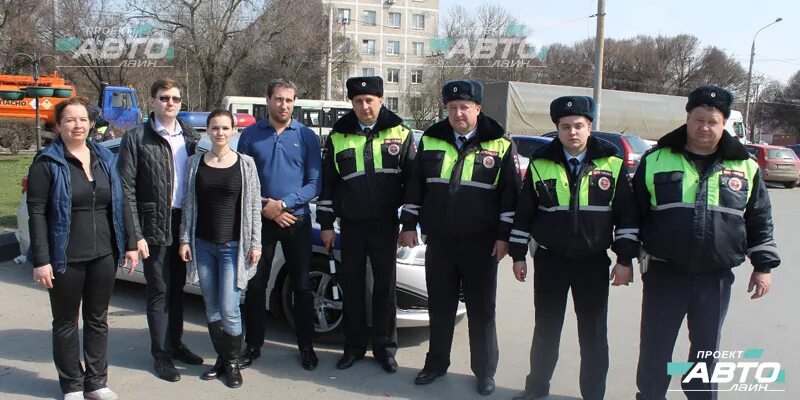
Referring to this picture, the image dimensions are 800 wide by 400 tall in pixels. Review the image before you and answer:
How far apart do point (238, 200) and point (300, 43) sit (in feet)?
113

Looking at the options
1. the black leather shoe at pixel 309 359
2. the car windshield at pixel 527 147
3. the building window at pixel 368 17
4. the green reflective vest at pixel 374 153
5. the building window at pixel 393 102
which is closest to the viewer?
the green reflective vest at pixel 374 153

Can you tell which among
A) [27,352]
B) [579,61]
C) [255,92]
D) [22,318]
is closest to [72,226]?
[27,352]

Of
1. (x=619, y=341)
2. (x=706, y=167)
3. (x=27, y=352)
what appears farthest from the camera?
(x=619, y=341)

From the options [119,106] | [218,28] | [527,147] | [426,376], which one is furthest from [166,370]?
[218,28]

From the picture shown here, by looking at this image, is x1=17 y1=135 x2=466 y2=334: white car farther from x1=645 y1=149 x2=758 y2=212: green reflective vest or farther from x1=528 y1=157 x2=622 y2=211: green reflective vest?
x1=645 y1=149 x2=758 y2=212: green reflective vest

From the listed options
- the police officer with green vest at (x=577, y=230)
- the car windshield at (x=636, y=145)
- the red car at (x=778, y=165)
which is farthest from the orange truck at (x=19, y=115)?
the red car at (x=778, y=165)

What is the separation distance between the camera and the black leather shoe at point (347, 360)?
4.23m

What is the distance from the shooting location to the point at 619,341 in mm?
4934

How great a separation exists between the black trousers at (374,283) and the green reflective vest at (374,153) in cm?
36

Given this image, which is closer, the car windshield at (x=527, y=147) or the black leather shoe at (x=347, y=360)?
the black leather shoe at (x=347, y=360)

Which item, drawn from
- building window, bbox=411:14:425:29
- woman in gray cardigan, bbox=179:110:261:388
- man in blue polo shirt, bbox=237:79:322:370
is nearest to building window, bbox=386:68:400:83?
building window, bbox=411:14:425:29

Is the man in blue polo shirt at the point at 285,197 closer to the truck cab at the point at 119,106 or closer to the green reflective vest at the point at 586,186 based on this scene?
the green reflective vest at the point at 586,186

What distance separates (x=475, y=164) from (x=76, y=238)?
7.81 ft

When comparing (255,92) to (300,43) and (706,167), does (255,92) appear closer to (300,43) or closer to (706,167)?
(300,43)
